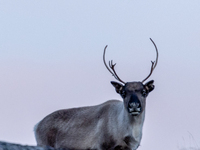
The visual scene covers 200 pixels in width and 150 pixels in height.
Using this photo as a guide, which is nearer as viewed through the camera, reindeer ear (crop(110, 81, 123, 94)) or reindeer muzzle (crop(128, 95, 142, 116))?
reindeer muzzle (crop(128, 95, 142, 116))

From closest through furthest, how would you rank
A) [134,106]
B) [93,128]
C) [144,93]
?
[134,106]
[144,93]
[93,128]

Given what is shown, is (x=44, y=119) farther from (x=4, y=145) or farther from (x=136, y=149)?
(x=4, y=145)

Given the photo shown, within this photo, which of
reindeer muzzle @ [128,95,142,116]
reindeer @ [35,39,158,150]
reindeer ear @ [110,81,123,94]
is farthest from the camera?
reindeer ear @ [110,81,123,94]

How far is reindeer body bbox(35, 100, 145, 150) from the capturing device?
1058cm

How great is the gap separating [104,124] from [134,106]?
1.04 meters

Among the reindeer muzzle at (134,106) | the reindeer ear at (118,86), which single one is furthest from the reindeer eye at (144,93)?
the reindeer ear at (118,86)

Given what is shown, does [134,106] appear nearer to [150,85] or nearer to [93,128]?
[150,85]

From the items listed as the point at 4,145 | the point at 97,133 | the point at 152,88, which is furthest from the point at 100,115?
the point at 4,145

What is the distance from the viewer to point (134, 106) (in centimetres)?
1019

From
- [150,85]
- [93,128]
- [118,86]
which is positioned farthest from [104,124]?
[150,85]

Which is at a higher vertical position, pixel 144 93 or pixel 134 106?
pixel 144 93

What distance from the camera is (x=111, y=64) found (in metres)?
11.3

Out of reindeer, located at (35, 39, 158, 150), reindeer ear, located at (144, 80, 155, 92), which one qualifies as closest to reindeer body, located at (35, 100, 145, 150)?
reindeer, located at (35, 39, 158, 150)

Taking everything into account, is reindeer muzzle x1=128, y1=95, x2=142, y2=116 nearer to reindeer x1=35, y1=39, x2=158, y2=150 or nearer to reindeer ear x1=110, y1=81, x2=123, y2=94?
reindeer x1=35, y1=39, x2=158, y2=150
